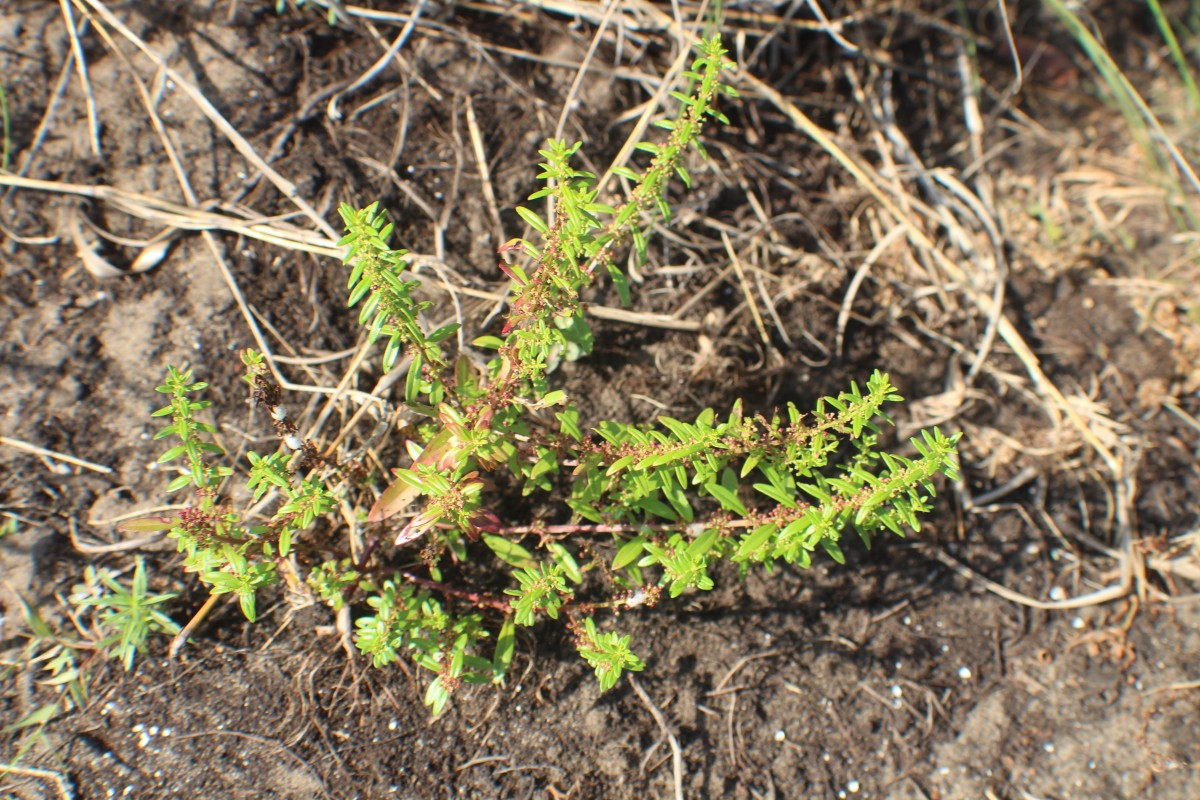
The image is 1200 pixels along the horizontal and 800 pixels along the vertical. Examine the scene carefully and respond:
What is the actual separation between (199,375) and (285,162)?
2.70 ft

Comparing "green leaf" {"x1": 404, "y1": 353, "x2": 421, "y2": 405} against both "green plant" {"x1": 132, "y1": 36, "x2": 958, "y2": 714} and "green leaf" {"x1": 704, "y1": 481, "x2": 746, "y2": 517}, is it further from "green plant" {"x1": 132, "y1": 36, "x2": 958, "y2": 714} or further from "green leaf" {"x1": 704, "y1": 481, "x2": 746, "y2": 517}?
"green leaf" {"x1": 704, "y1": 481, "x2": 746, "y2": 517}

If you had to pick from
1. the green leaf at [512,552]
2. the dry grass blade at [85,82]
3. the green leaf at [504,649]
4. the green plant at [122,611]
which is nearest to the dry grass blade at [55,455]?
the green plant at [122,611]

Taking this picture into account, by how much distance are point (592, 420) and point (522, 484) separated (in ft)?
1.10

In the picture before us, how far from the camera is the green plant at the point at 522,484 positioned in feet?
7.06

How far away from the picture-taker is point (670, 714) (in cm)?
280

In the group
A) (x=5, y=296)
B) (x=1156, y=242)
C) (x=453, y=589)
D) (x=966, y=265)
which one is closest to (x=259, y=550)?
(x=453, y=589)

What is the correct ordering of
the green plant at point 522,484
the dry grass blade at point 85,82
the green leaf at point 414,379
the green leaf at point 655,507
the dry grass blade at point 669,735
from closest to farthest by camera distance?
the green plant at point 522,484 → the green leaf at point 414,379 → the green leaf at point 655,507 → the dry grass blade at point 669,735 → the dry grass blade at point 85,82

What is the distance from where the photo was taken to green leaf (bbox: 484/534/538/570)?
2592mm

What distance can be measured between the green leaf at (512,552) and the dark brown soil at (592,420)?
0.33 m

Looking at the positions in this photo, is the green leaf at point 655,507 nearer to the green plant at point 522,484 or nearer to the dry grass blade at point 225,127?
the green plant at point 522,484

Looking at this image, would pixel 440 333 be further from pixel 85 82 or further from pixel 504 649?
pixel 85 82

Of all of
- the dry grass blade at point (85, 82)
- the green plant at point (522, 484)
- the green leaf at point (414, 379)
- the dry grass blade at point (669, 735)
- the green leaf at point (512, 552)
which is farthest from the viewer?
the dry grass blade at point (85, 82)

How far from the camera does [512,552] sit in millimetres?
2592

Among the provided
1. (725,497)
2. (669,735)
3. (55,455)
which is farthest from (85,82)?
(669,735)
